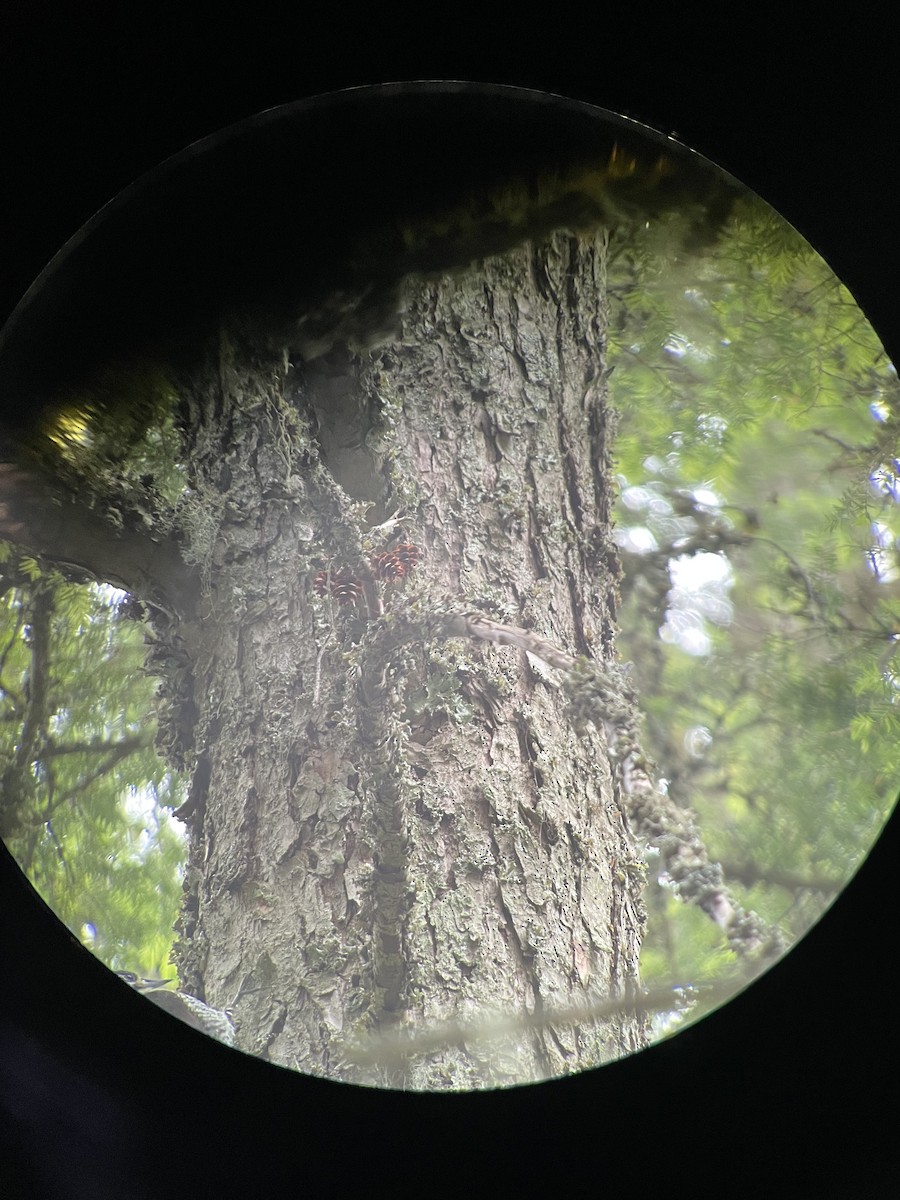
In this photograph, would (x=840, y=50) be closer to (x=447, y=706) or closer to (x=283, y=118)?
(x=283, y=118)

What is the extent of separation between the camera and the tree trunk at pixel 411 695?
80cm

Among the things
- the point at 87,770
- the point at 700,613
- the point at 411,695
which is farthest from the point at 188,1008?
the point at 700,613

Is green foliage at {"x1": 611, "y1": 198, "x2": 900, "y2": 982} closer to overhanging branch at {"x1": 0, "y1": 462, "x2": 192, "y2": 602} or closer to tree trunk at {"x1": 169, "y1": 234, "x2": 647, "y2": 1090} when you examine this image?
tree trunk at {"x1": 169, "y1": 234, "x2": 647, "y2": 1090}

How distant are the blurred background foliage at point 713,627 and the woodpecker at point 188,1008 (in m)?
0.02

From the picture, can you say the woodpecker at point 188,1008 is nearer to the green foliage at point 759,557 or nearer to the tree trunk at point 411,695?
the tree trunk at point 411,695

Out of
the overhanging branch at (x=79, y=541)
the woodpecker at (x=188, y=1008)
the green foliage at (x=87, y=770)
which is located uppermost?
the overhanging branch at (x=79, y=541)

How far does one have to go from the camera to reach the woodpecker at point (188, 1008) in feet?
2.64

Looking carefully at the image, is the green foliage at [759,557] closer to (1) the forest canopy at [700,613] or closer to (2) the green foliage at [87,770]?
(1) the forest canopy at [700,613]

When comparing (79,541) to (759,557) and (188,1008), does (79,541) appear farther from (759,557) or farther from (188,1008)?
(759,557)

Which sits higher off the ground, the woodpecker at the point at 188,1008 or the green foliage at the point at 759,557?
the green foliage at the point at 759,557

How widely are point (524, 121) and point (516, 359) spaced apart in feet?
0.66

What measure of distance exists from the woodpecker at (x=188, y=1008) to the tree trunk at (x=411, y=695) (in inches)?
0.6

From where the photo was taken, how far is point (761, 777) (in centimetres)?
79

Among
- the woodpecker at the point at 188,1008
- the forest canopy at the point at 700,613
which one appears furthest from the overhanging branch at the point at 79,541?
the woodpecker at the point at 188,1008
